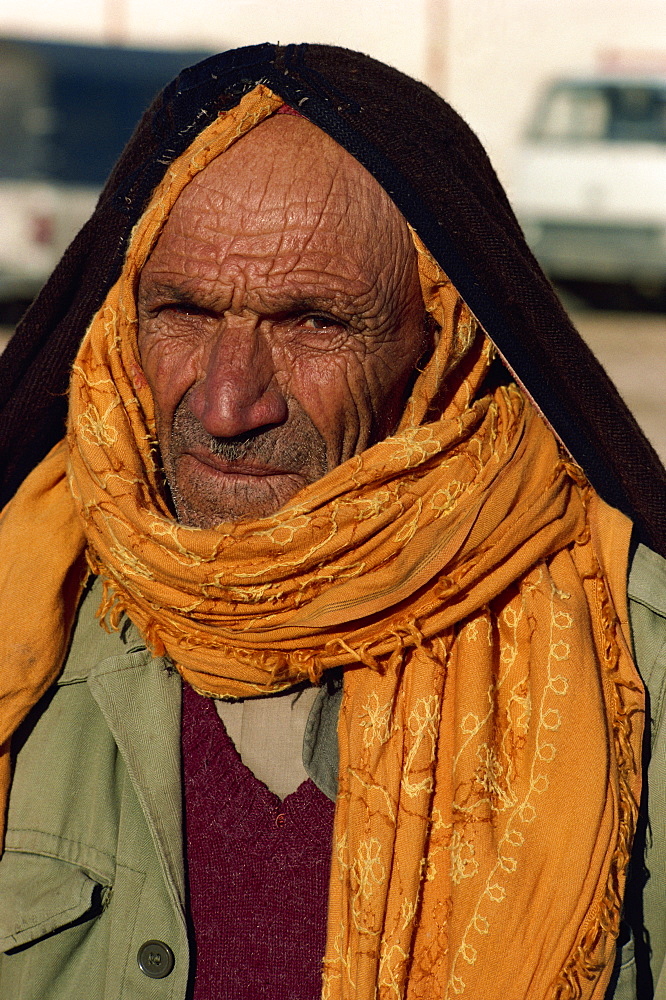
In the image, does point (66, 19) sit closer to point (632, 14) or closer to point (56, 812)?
point (632, 14)

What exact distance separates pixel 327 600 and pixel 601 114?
12089 millimetres

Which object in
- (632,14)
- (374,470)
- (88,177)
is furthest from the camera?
(632,14)

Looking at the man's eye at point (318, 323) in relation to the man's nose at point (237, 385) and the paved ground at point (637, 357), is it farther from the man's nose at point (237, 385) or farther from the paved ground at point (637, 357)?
the paved ground at point (637, 357)

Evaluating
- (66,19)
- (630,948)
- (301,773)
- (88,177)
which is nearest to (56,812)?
(301,773)

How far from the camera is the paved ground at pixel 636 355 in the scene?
8023mm

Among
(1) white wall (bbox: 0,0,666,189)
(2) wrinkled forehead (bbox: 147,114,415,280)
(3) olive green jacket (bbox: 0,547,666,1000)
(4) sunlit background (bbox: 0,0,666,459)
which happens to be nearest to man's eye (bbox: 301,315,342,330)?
(2) wrinkled forehead (bbox: 147,114,415,280)

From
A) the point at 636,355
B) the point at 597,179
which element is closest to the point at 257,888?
the point at 636,355

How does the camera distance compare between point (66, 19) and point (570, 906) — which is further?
point (66, 19)

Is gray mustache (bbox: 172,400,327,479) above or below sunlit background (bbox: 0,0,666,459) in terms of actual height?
below

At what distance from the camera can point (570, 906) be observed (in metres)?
1.83

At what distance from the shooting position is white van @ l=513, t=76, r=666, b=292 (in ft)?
40.2

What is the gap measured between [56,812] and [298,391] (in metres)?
0.86

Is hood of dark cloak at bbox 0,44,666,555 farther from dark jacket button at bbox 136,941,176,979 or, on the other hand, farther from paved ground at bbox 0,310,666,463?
paved ground at bbox 0,310,666,463

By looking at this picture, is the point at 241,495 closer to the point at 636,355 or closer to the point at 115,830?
the point at 115,830
